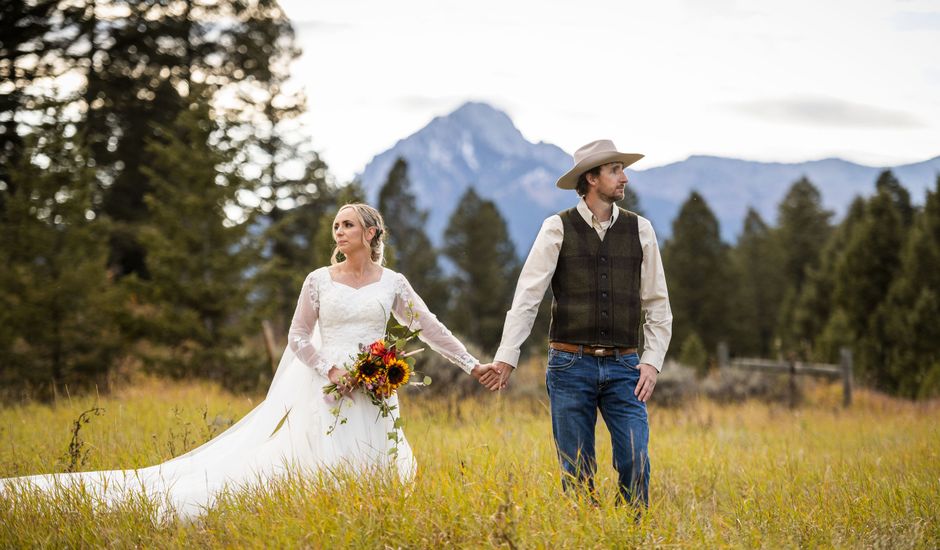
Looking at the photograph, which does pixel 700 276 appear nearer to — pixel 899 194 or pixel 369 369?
pixel 899 194

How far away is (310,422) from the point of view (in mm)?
4820

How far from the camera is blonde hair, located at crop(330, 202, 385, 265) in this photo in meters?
4.98

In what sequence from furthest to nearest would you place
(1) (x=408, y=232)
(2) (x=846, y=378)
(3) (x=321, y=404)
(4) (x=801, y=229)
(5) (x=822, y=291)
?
1. (4) (x=801, y=229)
2. (1) (x=408, y=232)
3. (5) (x=822, y=291)
4. (2) (x=846, y=378)
5. (3) (x=321, y=404)

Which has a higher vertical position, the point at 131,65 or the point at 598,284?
the point at 131,65

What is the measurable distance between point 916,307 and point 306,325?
22.1 metres

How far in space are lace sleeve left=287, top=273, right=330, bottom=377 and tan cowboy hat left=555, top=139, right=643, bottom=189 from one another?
1.78m

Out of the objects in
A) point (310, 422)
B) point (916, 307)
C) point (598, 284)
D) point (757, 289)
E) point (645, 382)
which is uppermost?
point (598, 284)

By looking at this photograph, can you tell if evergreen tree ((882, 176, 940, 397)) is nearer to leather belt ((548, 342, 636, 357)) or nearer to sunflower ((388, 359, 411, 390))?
leather belt ((548, 342, 636, 357))

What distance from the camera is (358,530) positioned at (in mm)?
3334

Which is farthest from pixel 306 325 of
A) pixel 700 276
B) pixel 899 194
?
pixel 700 276

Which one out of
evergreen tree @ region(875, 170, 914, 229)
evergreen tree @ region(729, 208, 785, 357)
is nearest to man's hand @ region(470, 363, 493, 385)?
evergreen tree @ region(875, 170, 914, 229)

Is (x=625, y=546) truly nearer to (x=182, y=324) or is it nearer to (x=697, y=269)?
(x=182, y=324)

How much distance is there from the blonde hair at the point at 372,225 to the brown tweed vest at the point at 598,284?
131 centimetres

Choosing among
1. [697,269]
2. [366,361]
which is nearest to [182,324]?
[366,361]
